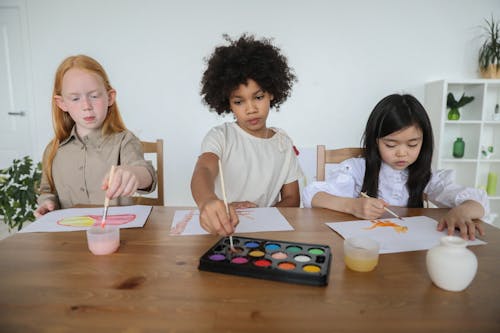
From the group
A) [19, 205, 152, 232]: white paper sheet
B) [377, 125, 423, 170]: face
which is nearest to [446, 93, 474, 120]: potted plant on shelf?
[377, 125, 423, 170]: face

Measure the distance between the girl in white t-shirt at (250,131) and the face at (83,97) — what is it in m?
0.42

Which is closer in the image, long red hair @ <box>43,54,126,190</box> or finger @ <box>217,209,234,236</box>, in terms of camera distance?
finger @ <box>217,209,234,236</box>

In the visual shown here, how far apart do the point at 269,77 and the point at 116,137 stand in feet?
2.19

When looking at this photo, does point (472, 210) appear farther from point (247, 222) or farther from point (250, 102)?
point (250, 102)

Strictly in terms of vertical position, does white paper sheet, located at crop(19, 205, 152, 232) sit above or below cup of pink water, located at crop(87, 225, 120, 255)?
below

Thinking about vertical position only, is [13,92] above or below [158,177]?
above

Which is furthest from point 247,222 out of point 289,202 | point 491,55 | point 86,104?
point 491,55

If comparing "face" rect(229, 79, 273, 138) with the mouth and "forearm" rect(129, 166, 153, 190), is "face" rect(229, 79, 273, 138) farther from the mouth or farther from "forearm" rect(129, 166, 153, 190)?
"forearm" rect(129, 166, 153, 190)

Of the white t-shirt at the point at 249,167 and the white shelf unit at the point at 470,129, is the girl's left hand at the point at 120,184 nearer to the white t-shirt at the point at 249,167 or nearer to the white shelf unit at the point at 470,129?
the white t-shirt at the point at 249,167

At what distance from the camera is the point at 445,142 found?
9.71 ft

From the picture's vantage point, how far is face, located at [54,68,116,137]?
1.16 m

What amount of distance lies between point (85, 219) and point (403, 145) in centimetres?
110

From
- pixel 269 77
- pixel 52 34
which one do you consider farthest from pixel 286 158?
pixel 52 34

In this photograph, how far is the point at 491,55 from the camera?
272cm
